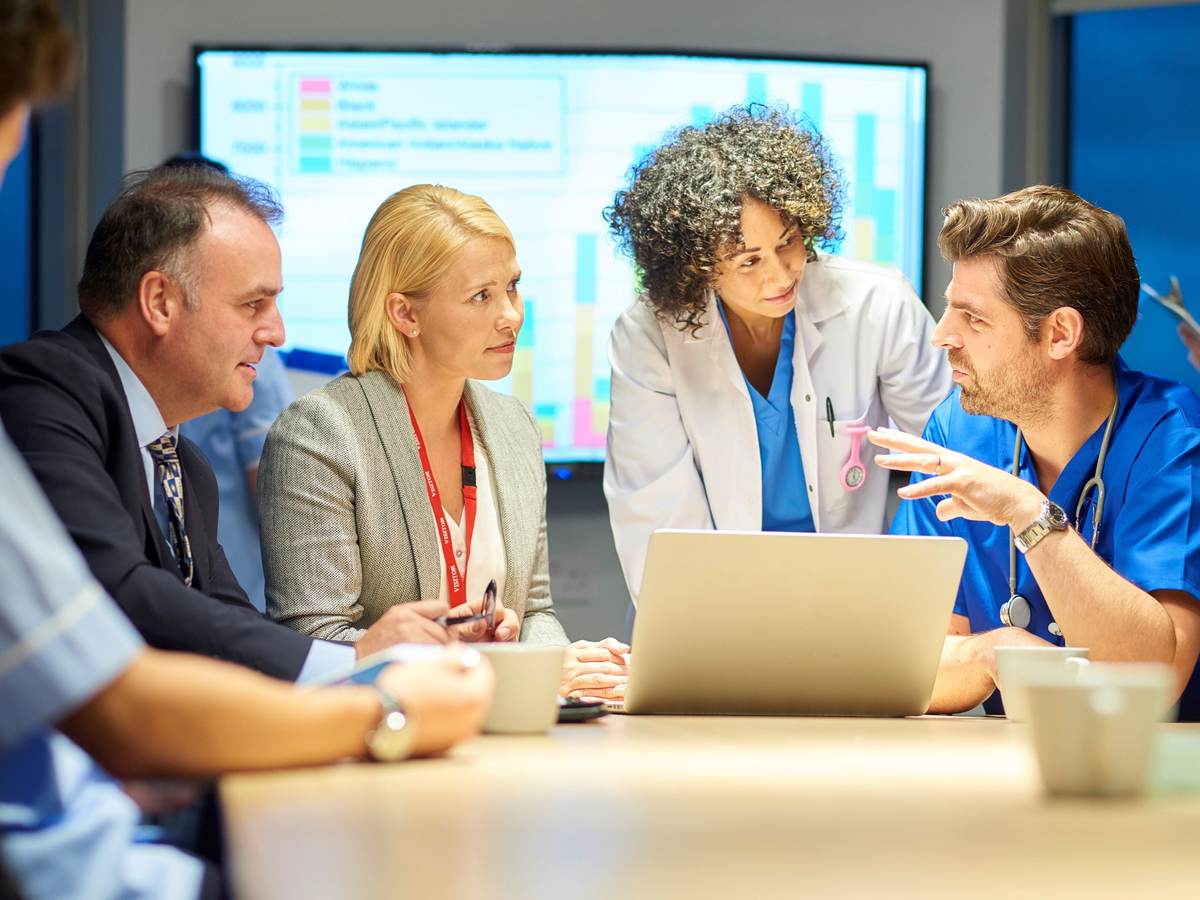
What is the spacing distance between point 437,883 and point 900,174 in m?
3.96

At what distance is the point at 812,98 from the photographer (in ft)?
14.6

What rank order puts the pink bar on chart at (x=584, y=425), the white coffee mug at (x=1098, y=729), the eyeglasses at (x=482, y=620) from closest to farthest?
the white coffee mug at (x=1098, y=729) → the eyeglasses at (x=482, y=620) → the pink bar on chart at (x=584, y=425)

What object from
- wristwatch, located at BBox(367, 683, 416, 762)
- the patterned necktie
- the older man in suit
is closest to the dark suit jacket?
the older man in suit

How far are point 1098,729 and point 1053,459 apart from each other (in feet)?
4.64

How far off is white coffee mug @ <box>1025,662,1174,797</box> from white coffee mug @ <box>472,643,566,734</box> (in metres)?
0.57

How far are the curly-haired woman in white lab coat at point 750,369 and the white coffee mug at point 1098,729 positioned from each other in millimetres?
1869

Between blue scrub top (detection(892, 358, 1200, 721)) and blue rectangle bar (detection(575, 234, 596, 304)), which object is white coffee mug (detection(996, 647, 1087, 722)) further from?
blue rectangle bar (detection(575, 234, 596, 304))

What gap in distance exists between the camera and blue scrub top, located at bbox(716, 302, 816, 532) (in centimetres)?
310

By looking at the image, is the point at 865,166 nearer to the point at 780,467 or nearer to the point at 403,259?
the point at 780,467

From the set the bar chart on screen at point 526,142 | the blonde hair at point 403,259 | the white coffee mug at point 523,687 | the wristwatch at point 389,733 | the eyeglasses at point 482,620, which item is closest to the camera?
the wristwatch at point 389,733

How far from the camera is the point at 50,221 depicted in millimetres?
4555

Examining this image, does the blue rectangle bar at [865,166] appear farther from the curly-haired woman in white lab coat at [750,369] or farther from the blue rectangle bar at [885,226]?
the curly-haired woman in white lab coat at [750,369]

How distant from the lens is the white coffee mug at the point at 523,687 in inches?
60.3

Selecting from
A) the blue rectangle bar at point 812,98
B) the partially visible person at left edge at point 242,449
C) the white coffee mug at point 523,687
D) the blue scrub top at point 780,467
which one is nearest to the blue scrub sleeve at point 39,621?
the white coffee mug at point 523,687
